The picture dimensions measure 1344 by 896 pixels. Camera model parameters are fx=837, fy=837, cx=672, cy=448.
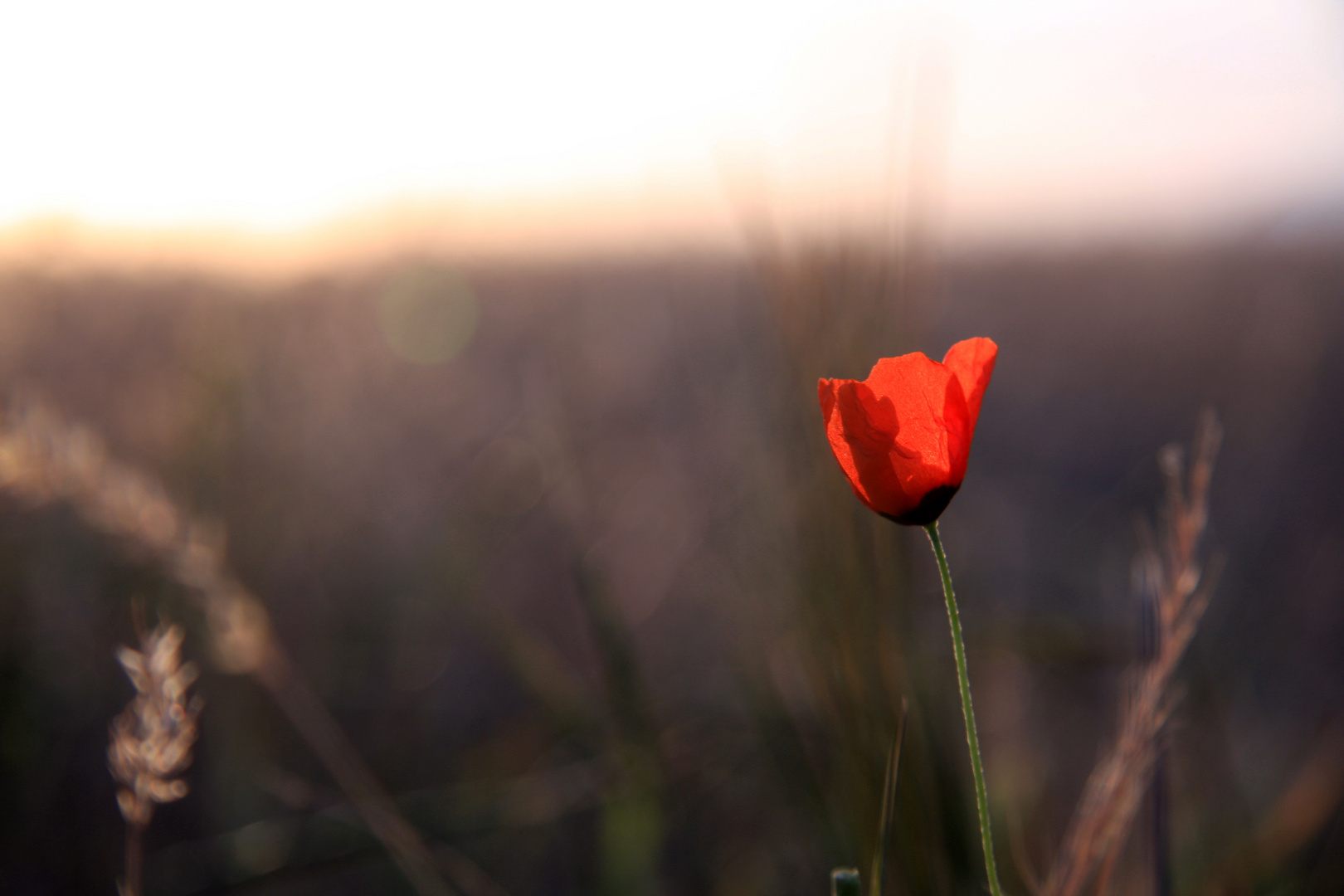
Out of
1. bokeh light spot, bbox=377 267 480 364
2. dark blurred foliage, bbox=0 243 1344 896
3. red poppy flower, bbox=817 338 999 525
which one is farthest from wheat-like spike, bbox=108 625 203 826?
bokeh light spot, bbox=377 267 480 364

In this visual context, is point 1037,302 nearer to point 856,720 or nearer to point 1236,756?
point 1236,756

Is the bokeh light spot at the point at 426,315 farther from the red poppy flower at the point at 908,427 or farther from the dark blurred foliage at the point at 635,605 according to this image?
the red poppy flower at the point at 908,427

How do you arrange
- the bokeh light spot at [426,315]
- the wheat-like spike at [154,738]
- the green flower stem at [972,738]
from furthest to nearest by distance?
the bokeh light spot at [426,315] → the wheat-like spike at [154,738] → the green flower stem at [972,738]

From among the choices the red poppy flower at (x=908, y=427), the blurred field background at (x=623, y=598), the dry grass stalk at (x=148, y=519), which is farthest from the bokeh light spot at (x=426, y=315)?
the red poppy flower at (x=908, y=427)

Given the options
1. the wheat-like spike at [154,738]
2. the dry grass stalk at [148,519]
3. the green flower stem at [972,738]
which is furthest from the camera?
the dry grass stalk at [148,519]

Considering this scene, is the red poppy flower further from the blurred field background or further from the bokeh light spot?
the bokeh light spot
